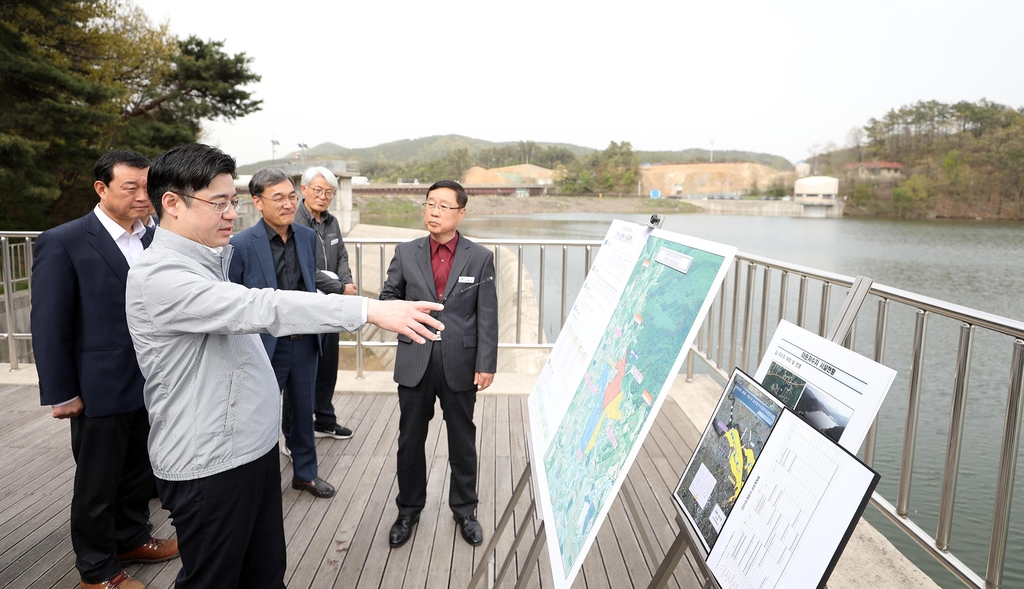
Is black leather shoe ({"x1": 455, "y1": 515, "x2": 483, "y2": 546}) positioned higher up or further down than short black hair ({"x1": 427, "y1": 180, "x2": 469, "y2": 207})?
further down

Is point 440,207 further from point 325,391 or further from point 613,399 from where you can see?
point 325,391

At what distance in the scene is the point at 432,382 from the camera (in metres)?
2.62

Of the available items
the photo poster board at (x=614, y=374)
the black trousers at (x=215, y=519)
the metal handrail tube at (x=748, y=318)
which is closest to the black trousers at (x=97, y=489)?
the black trousers at (x=215, y=519)

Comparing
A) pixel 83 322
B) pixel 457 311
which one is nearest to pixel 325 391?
pixel 457 311

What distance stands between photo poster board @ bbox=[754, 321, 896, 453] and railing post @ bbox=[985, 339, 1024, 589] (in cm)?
88

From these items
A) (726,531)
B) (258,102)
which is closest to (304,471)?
(726,531)

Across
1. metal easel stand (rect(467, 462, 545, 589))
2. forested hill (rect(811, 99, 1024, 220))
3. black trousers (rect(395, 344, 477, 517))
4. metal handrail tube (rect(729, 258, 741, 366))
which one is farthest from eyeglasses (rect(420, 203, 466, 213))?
forested hill (rect(811, 99, 1024, 220))

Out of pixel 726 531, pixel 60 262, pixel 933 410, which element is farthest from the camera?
pixel 933 410

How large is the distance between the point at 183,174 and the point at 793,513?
1459mm

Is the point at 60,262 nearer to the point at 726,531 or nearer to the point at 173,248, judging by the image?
the point at 173,248

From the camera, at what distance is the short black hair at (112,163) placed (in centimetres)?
216

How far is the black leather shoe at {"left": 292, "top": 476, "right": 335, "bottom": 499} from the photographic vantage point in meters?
2.98

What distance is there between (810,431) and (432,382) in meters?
1.86

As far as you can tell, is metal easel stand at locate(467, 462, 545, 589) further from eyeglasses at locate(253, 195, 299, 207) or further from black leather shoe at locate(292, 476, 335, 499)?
eyeglasses at locate(253, 195, 299, 207)
